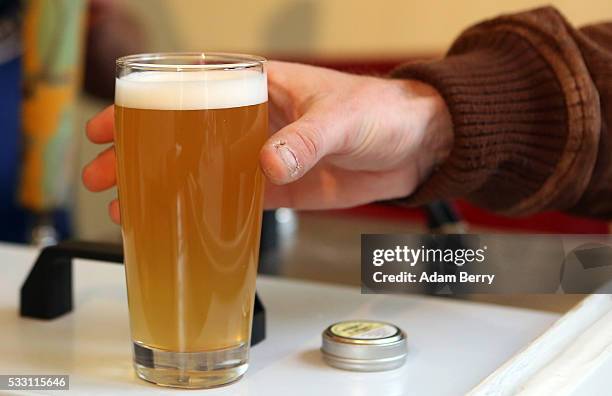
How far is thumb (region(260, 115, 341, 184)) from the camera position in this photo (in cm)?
54

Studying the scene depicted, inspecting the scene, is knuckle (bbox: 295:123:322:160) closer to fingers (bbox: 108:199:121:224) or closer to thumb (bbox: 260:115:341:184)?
thumb (bbox: 260:115:341:184)

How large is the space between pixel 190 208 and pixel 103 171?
0.77 feet

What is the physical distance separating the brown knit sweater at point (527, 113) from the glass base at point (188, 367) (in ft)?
0.97

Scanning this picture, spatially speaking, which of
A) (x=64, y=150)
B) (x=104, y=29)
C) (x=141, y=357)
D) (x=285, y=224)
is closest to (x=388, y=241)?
(x=141, y=357)

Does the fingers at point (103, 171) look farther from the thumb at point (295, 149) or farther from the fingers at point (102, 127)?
the thumb at point (295, 149)

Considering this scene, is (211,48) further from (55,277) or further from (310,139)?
(310,139)

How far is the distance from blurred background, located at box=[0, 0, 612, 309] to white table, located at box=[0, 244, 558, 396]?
26 cm

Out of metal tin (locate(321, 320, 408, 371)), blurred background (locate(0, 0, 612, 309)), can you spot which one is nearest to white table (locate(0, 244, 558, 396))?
metal tin (locate(321, 320, 408, 371))

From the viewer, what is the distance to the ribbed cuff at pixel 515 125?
30.4 inches

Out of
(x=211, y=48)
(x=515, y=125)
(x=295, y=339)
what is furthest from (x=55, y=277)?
(x=211, y=48)

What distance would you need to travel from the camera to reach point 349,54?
8.01 ft

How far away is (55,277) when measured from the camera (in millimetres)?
698

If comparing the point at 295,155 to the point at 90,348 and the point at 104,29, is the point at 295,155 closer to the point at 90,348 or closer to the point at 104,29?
the point at 90,348

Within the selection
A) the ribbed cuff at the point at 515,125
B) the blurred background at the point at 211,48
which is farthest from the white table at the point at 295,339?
the blurred background at the point at 211,48
